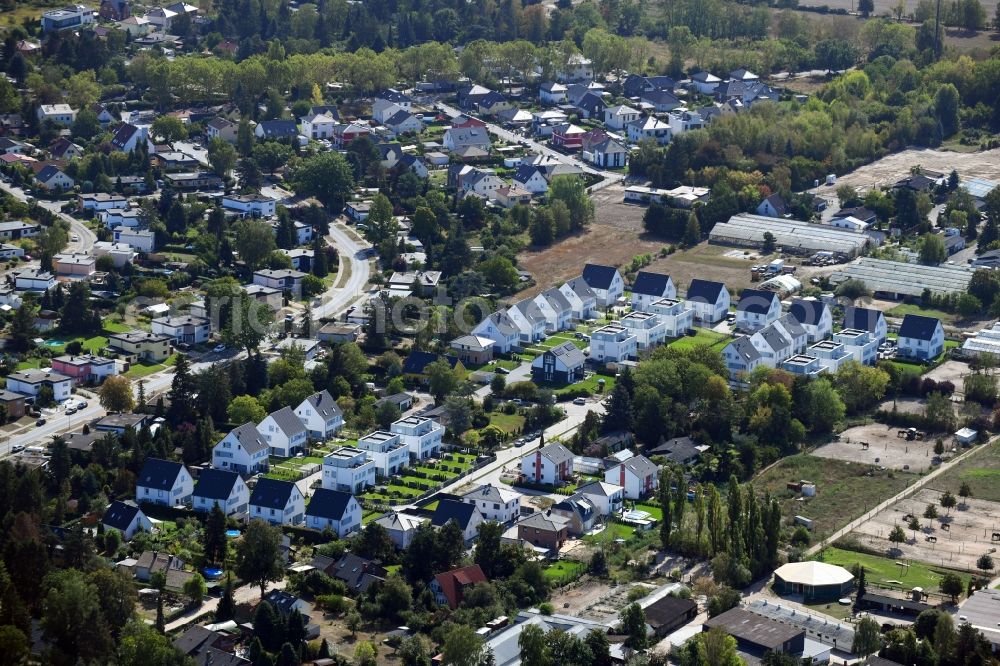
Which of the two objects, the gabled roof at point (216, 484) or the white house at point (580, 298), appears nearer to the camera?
the gabled roof at point (216, 484)

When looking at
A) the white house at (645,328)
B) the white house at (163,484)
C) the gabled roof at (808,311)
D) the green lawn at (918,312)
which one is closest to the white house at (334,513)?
the white house at (163,484)

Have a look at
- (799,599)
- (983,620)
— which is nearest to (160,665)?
(799,599)

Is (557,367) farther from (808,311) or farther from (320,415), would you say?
(808,311)

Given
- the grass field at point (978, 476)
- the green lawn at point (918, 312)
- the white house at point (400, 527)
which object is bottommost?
the grass field at point (978, 476)

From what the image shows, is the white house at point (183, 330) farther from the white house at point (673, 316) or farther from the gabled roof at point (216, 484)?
the white house at point (673, 316)

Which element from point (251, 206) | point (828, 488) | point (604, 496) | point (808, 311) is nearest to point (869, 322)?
point (808, 311)

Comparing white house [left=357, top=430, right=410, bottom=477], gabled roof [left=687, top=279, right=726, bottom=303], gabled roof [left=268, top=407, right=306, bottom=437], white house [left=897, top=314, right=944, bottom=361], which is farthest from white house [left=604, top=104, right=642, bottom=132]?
white house [left=357, top=430, right=410, bottom=477]

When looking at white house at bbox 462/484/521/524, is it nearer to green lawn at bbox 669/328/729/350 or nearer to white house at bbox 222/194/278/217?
green lawn at bbox 669/328/729/350
